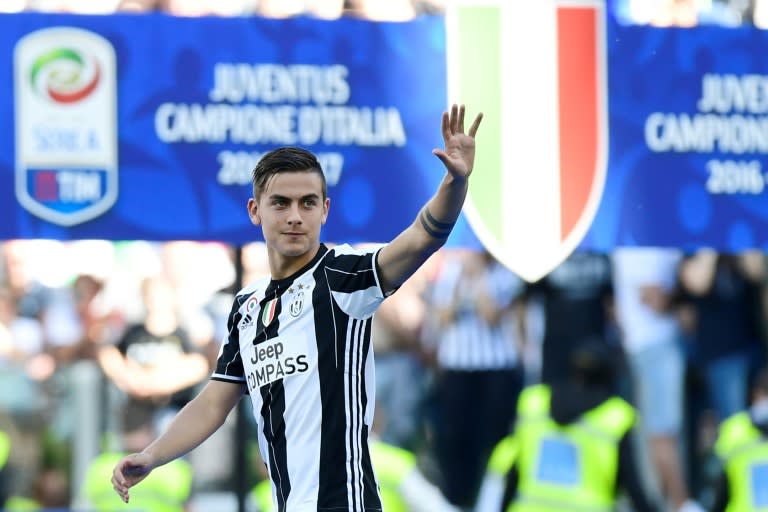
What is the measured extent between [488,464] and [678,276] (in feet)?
5.34

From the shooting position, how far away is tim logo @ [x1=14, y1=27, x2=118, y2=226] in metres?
6.92

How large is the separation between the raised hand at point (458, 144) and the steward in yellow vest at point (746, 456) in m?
5.23

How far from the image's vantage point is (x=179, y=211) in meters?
6.98

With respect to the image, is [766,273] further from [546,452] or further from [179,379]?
[179,379]

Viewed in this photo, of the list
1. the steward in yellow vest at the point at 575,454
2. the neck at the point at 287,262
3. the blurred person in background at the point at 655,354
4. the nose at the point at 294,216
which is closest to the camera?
the nose at the point at 294,216

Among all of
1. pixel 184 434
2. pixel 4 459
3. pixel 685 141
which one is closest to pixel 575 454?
pixel 685 141

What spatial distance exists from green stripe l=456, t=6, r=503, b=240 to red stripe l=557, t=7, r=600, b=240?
1.07 ft

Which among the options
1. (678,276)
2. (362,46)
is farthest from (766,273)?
(362,46)

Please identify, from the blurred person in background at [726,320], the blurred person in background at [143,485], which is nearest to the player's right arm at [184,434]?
the blurred person in background at [143,485]

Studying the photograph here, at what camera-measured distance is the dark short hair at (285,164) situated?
369cm

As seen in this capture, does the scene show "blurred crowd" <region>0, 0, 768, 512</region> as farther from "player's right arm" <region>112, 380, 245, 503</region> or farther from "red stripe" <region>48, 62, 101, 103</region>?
"player's right arm" <region>112, 380, 245, 503</region>

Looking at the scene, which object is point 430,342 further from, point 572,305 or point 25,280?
point 25,280

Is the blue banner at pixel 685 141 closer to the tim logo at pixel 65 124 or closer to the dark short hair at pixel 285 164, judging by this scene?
the tim logo at pixel 65 124

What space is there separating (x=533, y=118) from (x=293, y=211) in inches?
154
